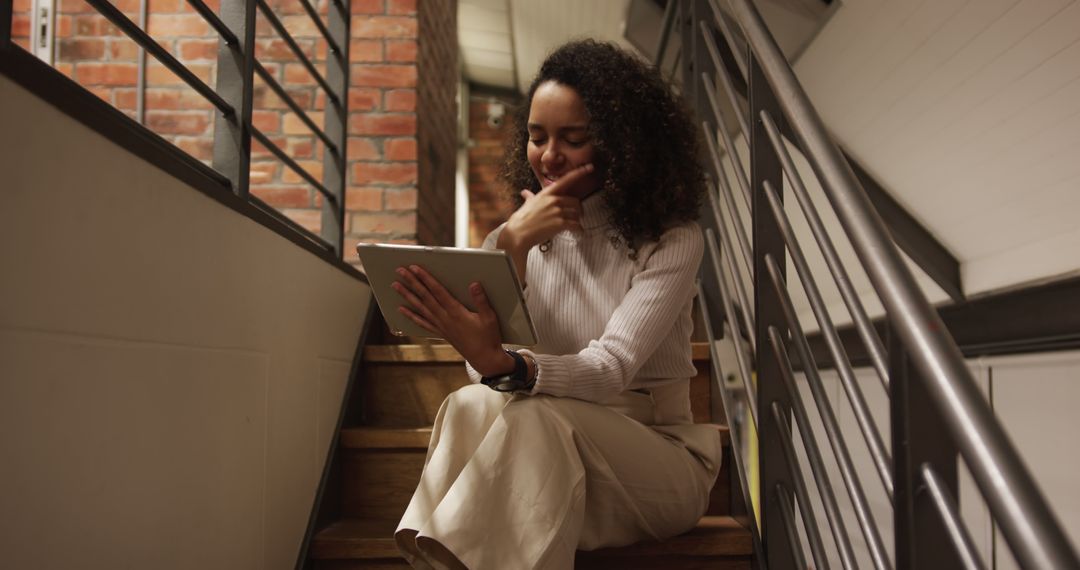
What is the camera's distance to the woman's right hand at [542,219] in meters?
1.25

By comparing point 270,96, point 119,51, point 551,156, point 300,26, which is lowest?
point 551,156

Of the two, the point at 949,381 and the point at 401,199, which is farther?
the point at 401,199

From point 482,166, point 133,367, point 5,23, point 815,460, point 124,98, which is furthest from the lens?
point 482,166

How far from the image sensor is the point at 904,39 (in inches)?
62.2

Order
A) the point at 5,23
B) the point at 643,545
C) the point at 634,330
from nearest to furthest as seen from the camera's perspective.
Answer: the point at 5,23 → the point at 634,330 → the point at 643,545

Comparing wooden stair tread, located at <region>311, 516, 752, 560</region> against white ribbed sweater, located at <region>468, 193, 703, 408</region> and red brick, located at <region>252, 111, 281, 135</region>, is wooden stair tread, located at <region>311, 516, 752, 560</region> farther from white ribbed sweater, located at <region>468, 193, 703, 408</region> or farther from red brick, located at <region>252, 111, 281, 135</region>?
red brick, located at <region>252, 111, 281, 135</region>

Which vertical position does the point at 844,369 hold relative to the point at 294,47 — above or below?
below

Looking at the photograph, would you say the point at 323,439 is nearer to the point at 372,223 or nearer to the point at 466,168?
the point at 372,223

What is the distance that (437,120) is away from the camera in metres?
2.97

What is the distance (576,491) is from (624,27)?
253 centimetres

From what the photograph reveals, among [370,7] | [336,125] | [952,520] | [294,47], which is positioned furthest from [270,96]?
[952,520]

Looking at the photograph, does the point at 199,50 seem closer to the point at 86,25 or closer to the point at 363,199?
the point at 86,25

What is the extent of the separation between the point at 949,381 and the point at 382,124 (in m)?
2.11

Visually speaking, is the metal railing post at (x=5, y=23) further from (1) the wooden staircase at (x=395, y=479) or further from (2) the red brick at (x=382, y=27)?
(2) the red brick at (x=382, y=27)
